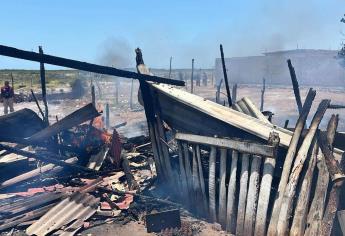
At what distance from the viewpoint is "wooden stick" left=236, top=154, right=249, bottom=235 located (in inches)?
213

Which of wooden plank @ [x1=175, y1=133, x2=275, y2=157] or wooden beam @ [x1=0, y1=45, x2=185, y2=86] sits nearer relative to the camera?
wooden beam @ [x1=0, y1=45, x2=185, y2=86]

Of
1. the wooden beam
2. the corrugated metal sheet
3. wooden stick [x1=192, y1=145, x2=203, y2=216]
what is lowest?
the corrugated metal sheet

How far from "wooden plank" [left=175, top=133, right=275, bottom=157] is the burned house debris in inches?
0.6

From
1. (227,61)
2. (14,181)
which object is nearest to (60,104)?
(14,181)

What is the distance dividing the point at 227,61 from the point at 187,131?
43562mm

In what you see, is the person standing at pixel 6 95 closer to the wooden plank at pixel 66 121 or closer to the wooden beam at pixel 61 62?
the wooden plank at pixel 66 121

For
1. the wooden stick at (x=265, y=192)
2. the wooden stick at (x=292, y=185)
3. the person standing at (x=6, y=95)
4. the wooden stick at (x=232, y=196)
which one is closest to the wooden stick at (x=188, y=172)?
the wooden stick at (x=232, y=196)

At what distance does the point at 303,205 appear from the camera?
484 centimetres

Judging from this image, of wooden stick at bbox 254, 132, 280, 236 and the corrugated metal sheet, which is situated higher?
wooden stick at bbox 254, 132, 280, 236

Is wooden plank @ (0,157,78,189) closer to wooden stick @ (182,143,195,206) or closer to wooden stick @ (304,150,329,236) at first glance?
wooden stick @ (182,143,195,206)

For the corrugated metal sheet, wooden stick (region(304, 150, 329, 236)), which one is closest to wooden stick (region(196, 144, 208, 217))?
wooden stick (region(304, 150, 329, 236))

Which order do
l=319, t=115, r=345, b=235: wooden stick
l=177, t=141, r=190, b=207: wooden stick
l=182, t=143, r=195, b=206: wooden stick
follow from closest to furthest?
l=319, t=115, r=345, b=235: wooden stick, l=182, t=143, r=195, b=206: wooden stick, l=177, t=141, r=190, b=207: wooden stick

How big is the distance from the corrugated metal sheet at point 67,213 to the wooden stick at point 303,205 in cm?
359

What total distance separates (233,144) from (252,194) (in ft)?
2.80
